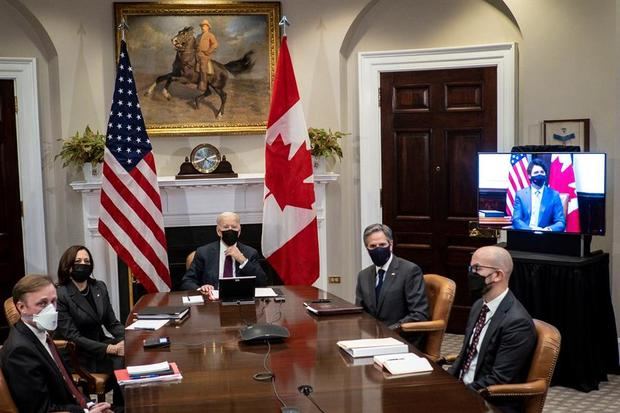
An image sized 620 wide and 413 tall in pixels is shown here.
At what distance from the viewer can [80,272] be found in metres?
4.70

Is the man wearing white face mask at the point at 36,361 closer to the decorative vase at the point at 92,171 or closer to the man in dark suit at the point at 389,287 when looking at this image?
the man in dark suit at the point at 389,287

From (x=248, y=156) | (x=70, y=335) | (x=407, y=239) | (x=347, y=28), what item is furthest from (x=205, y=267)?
(x=347, y=28)

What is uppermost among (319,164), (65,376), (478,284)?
(319,164)

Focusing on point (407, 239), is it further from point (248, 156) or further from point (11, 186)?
point (11, 186)

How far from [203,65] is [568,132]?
3.22 metres

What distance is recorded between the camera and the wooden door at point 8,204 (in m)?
6.80

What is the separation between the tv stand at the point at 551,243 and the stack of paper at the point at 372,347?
2557 mm

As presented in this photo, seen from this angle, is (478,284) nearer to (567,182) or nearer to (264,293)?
(264,293)

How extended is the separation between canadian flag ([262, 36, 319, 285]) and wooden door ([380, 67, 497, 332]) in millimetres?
1089

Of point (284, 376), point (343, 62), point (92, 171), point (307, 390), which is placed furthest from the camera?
point (343, 62)

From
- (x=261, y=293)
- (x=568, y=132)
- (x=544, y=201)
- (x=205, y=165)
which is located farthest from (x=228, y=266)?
(x=568, y=132)

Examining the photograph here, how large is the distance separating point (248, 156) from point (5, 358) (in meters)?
4.34

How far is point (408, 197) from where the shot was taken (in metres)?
7.30

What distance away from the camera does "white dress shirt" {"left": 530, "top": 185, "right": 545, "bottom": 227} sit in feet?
18.6
